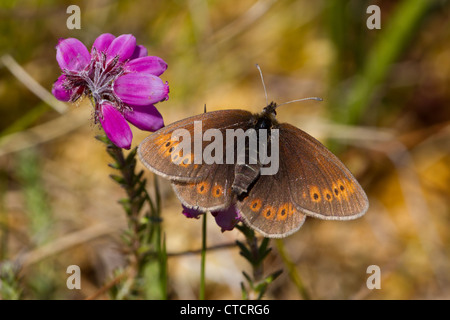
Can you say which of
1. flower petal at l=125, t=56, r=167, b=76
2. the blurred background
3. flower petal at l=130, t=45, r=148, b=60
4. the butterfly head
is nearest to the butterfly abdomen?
the butterfly head

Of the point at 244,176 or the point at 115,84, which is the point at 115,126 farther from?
the point at 244,176

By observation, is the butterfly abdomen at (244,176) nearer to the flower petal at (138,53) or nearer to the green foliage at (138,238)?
the green foliage at (138,238)

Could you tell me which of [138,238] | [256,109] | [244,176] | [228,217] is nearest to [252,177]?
[244,176]

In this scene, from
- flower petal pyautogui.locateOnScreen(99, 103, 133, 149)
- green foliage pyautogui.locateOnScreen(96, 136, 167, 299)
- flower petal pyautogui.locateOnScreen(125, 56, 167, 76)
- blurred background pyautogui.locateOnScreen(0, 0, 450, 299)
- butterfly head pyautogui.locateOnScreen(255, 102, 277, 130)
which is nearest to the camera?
flower petal pyautogui.locateOnScreen(99, 103, 133, 149)

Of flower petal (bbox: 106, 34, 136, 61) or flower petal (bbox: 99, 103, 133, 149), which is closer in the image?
flower petal (bbox: 99, 103, 133, 149)

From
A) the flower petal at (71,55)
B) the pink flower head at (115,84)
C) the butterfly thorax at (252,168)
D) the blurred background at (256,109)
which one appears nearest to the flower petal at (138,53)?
the pink flower head at (115,84)

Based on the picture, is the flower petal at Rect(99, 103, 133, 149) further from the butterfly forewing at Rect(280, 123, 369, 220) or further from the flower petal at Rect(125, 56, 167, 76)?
the butterfly forewing at Rect(280, 123, 369, 220)
